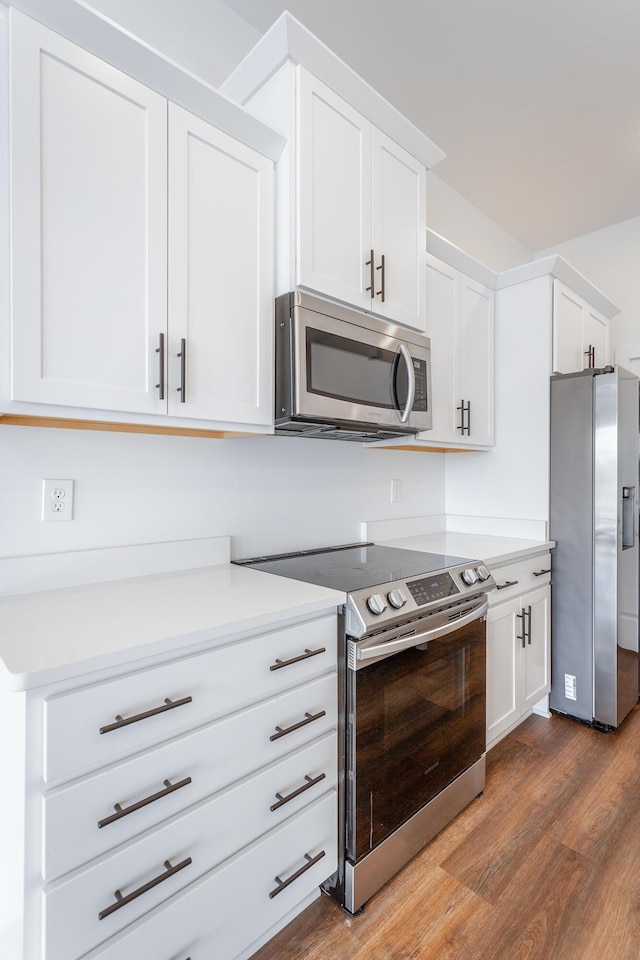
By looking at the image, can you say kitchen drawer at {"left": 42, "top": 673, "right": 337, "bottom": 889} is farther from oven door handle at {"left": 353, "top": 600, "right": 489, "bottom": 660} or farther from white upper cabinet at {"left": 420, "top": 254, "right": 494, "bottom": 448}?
white upper cabinet at {"left": 420, "top": 254, "right": 494, "bottom": 448}

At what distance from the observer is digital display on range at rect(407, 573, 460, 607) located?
61.7 inches

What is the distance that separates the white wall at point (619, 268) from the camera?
135 inches

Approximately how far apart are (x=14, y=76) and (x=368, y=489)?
1.89 metres

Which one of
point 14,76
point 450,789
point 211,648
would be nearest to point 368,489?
point 450,789

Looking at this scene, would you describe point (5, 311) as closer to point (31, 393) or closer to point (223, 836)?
point (31, 393)

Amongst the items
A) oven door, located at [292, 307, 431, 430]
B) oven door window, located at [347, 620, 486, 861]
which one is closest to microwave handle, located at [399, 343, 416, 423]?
oven door, located at [292, 307, 431, 430]

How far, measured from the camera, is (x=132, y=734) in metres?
0.98

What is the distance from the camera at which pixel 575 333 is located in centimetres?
286

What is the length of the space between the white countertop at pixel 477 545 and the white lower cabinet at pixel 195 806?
39.6 inches

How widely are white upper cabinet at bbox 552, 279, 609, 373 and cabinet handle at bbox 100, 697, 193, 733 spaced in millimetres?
2448

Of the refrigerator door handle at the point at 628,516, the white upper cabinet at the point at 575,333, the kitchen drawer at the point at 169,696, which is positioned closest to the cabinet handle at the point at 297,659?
the kitchen drawer at the point at 169,696

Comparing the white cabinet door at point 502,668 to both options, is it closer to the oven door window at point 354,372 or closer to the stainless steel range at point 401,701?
the stainless steel range at point 401,701

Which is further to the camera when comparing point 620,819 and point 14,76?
point 620,819

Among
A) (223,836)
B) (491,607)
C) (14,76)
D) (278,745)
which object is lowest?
(223,836)
